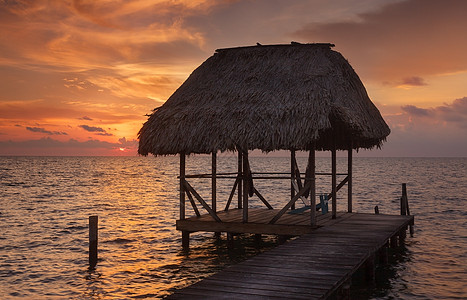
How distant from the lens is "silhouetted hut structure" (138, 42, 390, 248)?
13.0 m

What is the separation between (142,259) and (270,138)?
558 cm

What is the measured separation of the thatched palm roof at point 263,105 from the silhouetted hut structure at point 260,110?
0.02 metres

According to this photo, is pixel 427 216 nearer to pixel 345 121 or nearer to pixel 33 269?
pixel 345 121

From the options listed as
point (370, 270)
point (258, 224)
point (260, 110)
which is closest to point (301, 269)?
point (370, 270)

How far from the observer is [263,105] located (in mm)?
13523

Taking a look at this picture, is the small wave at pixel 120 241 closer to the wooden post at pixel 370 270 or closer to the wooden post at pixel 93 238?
the wooden post at pixel 93 238

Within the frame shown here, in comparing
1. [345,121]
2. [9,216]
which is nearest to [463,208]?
[345,121]

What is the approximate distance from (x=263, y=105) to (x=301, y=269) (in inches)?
225

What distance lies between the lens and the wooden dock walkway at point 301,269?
738 cm

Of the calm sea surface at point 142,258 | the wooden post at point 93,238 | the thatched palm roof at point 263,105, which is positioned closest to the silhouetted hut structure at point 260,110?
the thatched palm roof at point 263,105

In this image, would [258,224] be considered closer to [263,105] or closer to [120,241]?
[263,105]

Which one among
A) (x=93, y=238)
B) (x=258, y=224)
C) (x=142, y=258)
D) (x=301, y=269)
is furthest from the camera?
(x=142, y=258)

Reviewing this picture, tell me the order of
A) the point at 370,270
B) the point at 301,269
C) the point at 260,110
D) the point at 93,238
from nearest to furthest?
the point at 301,269 < the point at 370,270 < the point at 260,110 < the point at 93,238

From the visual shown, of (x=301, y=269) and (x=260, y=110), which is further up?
(x=260, y=110)
